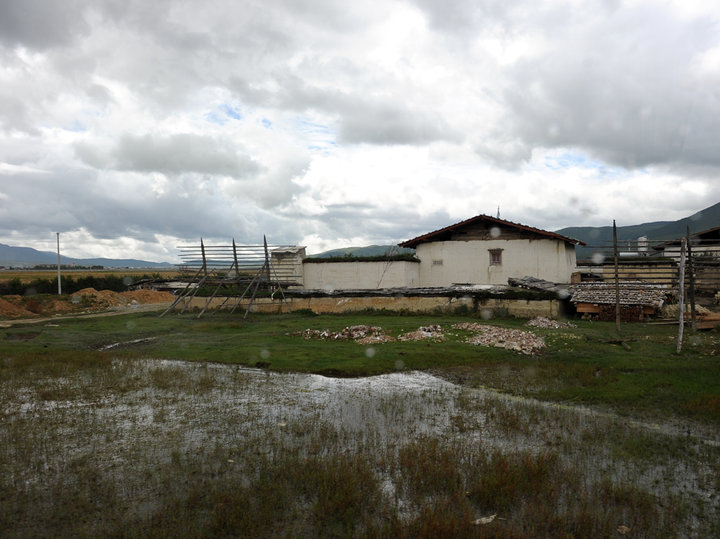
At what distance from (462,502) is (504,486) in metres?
0.63

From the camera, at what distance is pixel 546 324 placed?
19.3 meters

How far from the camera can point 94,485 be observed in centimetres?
585

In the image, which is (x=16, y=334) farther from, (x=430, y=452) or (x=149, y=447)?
(x=430, y=452)

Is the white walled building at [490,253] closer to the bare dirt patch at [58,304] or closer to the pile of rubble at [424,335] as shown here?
the pile of rubble at [424,335]

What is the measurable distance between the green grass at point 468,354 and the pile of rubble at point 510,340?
40 centimetres

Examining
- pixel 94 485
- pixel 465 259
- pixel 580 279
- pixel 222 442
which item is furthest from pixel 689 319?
pixel 94 485

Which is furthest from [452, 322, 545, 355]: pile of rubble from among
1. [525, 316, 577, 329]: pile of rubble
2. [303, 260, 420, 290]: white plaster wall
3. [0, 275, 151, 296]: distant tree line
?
[0, 275, 151, 296]: distant tree line

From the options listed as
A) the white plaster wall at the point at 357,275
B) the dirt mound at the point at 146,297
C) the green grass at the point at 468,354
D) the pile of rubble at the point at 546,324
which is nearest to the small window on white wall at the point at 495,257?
the white plaster wall at the point at 357,275

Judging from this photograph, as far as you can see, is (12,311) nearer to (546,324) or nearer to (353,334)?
(353,334)

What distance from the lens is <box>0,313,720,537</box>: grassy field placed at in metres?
5.11

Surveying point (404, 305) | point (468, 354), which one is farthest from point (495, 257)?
point (468, 354)

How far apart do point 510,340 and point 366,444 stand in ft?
31.4

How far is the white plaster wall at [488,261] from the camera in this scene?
95.5 ft

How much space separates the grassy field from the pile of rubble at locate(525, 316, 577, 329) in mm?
4724
